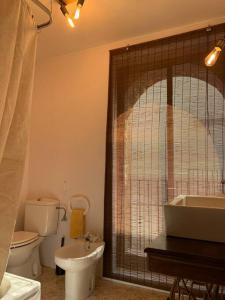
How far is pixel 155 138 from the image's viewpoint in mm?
2350

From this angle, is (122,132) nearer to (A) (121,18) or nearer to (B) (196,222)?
(A) (121,18)

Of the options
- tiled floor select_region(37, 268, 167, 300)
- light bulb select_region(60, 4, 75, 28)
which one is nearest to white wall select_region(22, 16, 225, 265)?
tiled floor select_region(37, 268, 167, 300)

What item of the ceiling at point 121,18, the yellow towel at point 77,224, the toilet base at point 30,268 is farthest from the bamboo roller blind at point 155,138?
the toilet base at point 30,268

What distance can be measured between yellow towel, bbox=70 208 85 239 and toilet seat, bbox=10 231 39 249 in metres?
0.39

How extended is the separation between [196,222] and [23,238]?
1886mm

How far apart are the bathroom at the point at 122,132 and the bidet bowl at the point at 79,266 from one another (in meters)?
0.04

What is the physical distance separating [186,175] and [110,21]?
1.57 m

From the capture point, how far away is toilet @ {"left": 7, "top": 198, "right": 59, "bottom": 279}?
240cm

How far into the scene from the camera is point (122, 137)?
8.15ft

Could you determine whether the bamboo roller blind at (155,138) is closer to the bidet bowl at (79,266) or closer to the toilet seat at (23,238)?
the bidet bowl at (79,266)

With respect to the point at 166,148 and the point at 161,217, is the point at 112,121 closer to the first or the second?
the point at 166,148

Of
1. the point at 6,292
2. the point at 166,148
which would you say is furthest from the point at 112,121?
the point at 6,292

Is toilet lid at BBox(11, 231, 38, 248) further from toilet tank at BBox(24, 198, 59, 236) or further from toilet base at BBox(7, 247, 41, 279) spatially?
toilet base at BBox(7, 247, 41, 279)

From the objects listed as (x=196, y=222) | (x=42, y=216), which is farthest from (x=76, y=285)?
(x=196, y=222)
